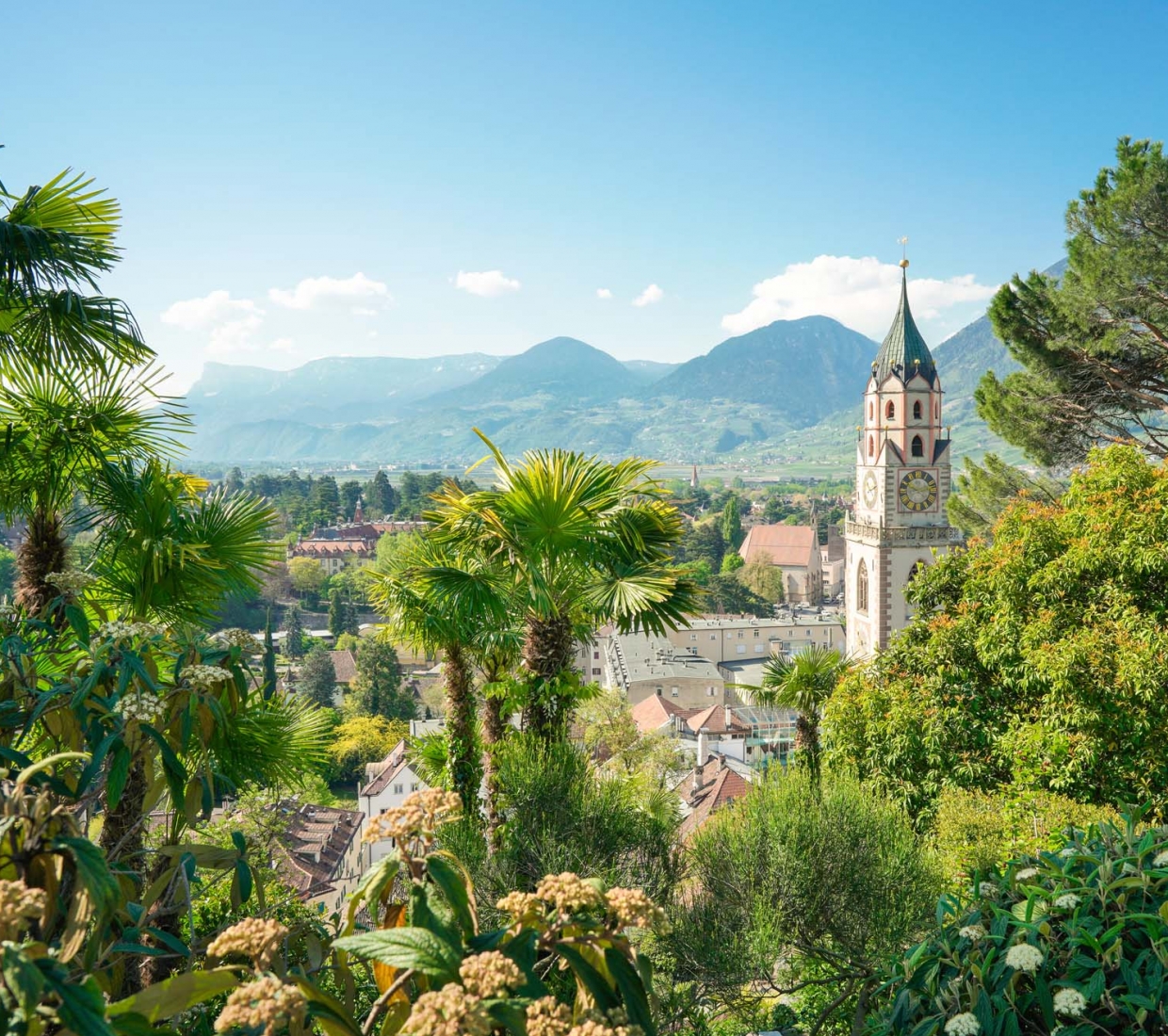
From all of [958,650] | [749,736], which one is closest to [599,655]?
[749,736]

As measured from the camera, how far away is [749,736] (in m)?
25.7

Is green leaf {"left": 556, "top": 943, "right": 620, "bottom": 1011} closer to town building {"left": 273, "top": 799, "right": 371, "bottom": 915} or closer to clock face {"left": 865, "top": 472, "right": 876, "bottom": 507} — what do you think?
town building {"left": 273, "top": 799, "right": 371, "bottom": 915}

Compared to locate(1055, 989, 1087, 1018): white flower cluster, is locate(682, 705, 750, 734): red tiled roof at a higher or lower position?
lower

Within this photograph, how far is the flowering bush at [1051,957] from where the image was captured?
2854 millimetres

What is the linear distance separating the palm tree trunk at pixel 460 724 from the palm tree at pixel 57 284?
9.39ft

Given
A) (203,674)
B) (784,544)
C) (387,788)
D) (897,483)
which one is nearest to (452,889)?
(203,674)

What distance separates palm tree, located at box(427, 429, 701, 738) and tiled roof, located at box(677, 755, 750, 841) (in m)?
8.68

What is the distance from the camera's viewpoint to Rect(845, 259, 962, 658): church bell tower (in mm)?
27516

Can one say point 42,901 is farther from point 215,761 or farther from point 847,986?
point 847,986

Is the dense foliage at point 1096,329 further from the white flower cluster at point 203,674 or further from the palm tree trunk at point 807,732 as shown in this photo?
the white flower cluster at point 203,674

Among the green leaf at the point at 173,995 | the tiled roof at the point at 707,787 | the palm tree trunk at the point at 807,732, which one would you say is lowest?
the tiled roof at the point at 707,787

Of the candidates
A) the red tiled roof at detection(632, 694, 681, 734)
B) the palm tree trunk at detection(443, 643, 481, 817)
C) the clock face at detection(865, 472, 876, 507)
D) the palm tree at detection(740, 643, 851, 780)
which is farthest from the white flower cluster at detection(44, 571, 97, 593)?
the clock face at detection(865, 472, 876, 507)

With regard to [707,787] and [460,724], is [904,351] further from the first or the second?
[460,724]

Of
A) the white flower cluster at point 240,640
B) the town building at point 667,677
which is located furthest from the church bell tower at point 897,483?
the white flower cluster at point 240,640
